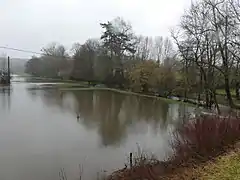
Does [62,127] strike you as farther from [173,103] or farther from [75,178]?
[173,103]

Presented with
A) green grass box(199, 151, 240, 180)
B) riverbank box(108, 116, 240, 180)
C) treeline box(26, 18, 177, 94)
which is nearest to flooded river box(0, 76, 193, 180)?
riverbank box(108, 116, 240, 180)

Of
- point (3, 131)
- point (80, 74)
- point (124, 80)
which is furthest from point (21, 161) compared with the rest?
point (80, 74)

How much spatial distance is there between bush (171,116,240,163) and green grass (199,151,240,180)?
770 millimetres

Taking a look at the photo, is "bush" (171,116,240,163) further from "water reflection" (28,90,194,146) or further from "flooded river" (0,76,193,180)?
"water reflection" (28,90,194,146)

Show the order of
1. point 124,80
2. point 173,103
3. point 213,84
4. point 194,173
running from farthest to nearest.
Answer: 1. point 124,80
2. point 173,103
3. point 213,84
4. point 194,173

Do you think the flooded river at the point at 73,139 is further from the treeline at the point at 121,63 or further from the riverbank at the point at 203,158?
the treeline at the point at 121,63

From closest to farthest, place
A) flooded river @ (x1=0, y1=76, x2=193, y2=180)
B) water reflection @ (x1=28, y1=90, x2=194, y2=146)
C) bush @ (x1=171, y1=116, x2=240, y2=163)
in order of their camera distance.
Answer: bush @ (x1=171, y1=116, x2=240, y2=163)
flooded river @ (x1=0, y1=76, x2=193, y2=180)
water reflection @ (x1=28, y1=90, x2=194, y2=146)

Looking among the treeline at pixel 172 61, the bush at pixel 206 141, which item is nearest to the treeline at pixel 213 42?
the treeline at pixel 172 61

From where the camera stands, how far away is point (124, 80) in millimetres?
45000

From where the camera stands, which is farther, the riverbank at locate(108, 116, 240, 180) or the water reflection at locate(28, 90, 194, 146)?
the water reflection at locate(28, 90, 194, 146)

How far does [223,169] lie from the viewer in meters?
5.84

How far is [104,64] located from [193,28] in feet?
87.1

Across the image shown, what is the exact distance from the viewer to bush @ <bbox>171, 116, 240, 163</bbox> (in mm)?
7590

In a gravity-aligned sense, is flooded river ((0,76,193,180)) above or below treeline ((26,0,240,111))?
below
